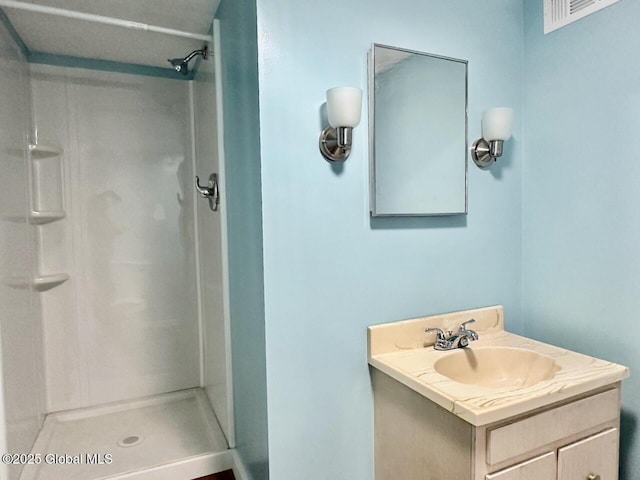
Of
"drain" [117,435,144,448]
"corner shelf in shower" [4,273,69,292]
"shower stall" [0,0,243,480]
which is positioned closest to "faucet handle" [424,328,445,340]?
"shower stall" [0,0,243,480]

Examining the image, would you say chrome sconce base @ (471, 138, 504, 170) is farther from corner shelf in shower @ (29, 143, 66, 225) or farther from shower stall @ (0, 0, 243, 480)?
corner shelf in shower @ (29, 143, 66, 225)

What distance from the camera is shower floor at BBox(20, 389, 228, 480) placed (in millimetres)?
Result: 1772

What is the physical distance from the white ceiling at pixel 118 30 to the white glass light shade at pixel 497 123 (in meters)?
1.22

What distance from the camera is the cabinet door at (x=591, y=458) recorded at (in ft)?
3.70

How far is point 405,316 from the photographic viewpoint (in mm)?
1467

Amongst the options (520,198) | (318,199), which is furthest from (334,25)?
(520,198)

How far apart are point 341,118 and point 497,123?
2.23 feet

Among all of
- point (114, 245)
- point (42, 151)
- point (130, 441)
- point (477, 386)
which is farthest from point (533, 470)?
point (42, 151)

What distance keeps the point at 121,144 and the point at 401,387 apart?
2114mm

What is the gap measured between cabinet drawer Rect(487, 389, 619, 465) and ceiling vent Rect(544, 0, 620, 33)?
4.28 feet

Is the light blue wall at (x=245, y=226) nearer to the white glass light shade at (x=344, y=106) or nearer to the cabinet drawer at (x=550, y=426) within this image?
the white glass light shade at (x=344, y=106)

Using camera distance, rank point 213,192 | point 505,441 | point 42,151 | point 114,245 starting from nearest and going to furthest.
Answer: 1. point 505,441
2. point 213,192
3. point 42,151
4. point 114,245

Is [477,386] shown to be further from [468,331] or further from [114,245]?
[114,245]

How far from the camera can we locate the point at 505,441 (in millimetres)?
1011
